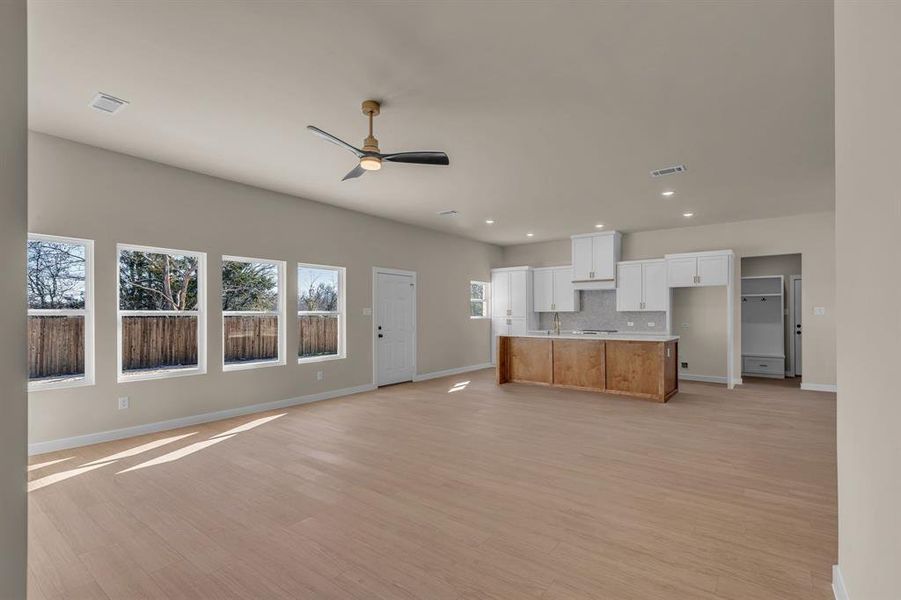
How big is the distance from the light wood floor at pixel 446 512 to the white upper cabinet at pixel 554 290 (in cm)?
457

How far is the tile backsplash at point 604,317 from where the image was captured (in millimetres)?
8445

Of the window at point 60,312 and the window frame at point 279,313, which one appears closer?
the window at point 60,312

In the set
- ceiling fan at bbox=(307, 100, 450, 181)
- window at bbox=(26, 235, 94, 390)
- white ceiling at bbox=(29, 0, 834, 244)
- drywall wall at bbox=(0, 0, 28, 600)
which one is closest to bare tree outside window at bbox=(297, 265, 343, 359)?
white ceiling at bbox=(29, 0, 834, 244)

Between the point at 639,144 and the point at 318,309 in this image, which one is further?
the point at 318,309

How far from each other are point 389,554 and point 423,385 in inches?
211

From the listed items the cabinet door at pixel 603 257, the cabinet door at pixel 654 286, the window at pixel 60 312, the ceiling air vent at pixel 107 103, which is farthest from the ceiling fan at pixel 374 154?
the cabinet door at pixel 654 286

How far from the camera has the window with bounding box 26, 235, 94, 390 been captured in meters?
4.07

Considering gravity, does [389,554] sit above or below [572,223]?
below

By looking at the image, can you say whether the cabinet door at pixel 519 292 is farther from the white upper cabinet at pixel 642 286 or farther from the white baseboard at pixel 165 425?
the white baseboard at pixel 165 425

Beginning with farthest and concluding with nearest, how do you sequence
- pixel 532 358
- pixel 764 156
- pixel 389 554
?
pixel 532 358, pixel 764 156, pixel 389 554

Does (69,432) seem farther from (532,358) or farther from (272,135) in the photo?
(532,358)

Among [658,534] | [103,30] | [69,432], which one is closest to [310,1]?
[103,30]

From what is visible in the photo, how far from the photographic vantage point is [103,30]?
254 cm

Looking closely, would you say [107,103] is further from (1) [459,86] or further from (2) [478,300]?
(2) [478,300]
